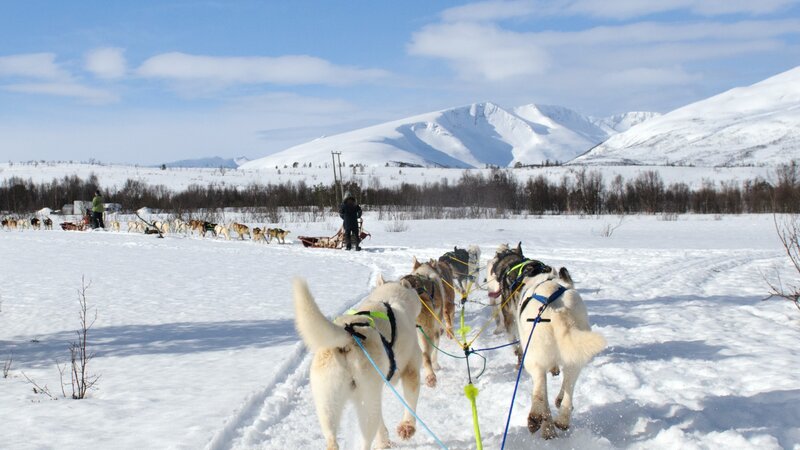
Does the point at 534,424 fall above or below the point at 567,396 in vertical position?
below

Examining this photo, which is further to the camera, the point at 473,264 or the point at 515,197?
the point at 515,197

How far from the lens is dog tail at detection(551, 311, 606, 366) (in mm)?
2949

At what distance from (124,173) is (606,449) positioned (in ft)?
263

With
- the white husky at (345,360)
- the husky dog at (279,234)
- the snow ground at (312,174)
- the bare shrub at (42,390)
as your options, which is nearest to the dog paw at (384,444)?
the white husky at (345,360)

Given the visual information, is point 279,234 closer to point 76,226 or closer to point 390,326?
point 76,226

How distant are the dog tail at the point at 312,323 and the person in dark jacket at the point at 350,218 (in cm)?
1257

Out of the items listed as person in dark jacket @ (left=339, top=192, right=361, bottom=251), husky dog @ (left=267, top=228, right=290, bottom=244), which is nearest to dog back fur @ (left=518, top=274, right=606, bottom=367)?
person in dark jacket @ (left=339, top=192, right=361, bottom=251)

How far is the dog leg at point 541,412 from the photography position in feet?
10.3

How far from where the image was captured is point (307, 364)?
4.79 m

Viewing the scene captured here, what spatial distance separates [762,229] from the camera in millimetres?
22719

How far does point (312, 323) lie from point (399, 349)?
2.43 ft

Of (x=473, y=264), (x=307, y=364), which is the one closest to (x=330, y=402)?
(x=307, y=364)

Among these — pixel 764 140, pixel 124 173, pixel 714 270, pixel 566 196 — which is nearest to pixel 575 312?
pixel 714 270

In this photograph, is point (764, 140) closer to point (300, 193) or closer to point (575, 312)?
point (300, 193)
